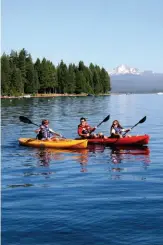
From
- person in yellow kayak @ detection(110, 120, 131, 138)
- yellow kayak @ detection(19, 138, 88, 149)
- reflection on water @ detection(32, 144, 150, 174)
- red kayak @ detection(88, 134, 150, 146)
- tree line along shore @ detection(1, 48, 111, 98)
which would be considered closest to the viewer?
reflection on water @ detection(32, 144, 150, 174)

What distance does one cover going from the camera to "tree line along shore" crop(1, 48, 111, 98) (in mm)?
128125

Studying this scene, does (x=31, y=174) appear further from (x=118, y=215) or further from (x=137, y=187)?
(x=118, y=215)

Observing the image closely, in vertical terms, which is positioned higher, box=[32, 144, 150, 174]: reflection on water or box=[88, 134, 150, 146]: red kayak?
box=[88, 134, 150, 146]: red kayak

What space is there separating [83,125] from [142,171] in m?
9.74

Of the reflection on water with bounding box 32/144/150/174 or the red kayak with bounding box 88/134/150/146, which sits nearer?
the reflection on water with bounding box 32/144/150/174

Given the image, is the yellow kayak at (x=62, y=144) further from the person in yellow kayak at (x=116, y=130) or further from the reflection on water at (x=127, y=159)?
the person in yellow kayak at (x=116, y=130)

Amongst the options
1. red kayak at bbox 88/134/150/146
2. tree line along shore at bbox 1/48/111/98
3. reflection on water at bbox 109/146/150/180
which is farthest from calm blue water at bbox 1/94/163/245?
tree line along shore at bbox 1/48/111/98

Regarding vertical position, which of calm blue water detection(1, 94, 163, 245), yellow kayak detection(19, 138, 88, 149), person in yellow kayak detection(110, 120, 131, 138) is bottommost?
calm blue water detection(1, 94, 163, 245)

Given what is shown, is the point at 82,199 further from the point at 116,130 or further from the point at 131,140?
the point at 116,130

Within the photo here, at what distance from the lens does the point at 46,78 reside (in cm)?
14638

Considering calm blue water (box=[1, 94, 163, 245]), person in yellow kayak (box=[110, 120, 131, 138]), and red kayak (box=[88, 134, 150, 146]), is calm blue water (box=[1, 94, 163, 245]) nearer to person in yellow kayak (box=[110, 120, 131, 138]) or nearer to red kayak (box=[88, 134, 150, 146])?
red kayak (box=[88, 134, 150, 146])

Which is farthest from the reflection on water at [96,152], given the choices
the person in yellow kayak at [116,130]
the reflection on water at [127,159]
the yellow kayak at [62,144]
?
the person in yellow kayak at [116,130]

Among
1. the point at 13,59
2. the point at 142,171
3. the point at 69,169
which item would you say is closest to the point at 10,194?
the point at 69,169

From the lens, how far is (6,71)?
126 meters
